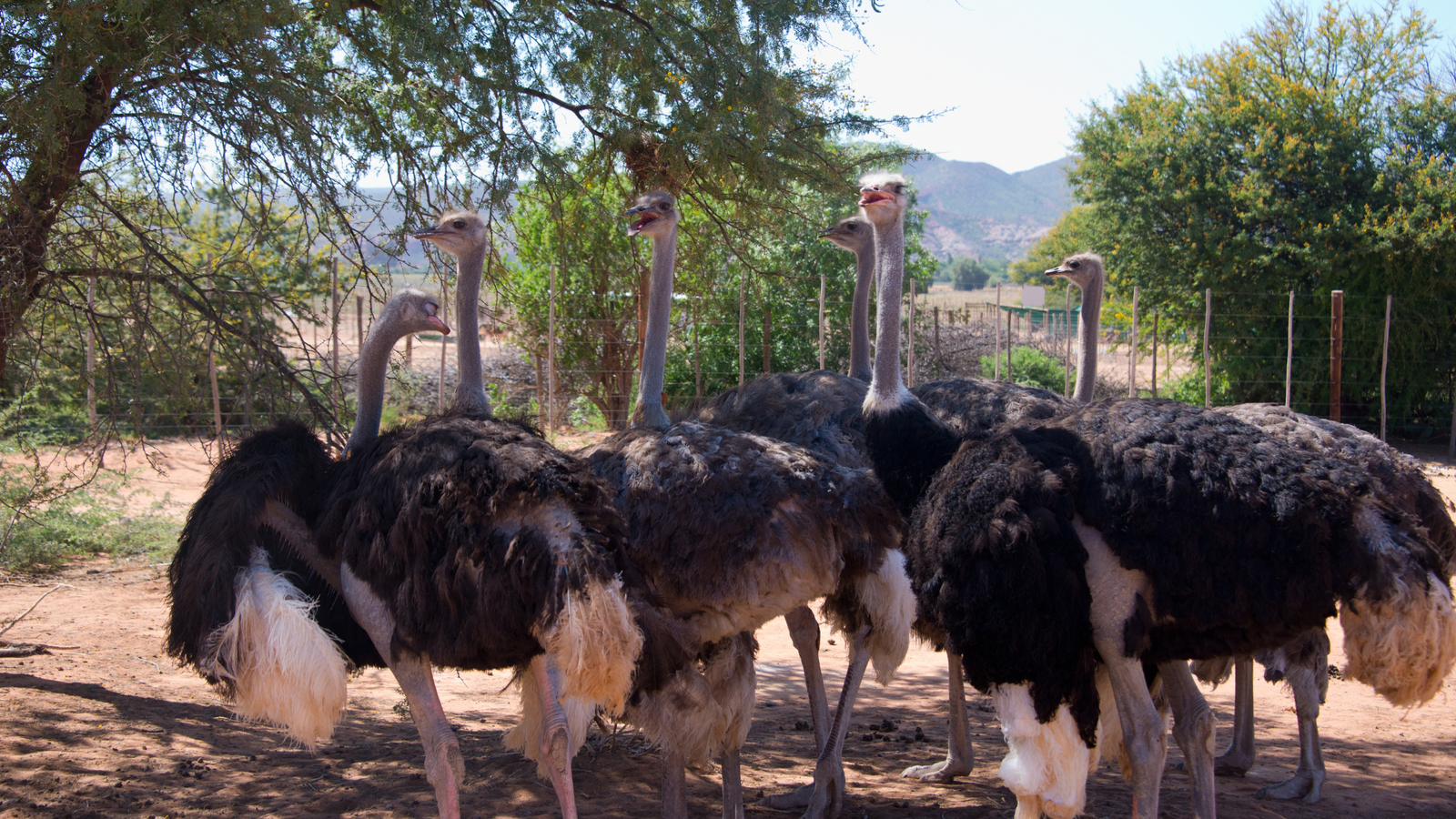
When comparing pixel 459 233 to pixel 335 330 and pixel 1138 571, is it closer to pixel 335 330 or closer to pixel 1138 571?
pixel 335 330

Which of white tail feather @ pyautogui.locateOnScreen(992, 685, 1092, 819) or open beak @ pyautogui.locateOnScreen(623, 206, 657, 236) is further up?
open beak @ pyautogui.locateOnScreen(623, 206, 657, 236)

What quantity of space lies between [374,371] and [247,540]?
111 cm

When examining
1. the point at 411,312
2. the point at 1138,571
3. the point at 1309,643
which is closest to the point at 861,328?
the point at 411,312

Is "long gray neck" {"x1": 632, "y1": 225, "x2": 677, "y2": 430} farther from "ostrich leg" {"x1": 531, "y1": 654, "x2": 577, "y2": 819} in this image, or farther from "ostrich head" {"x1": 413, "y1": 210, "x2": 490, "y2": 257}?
"ostrich leg" {"x1": 531, "y1": 654, "x2": 577, "y2": 819}

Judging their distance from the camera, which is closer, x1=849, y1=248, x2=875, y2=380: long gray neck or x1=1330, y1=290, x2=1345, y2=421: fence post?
x1=849, y1=248, x2=875, y2=380: long gray neck

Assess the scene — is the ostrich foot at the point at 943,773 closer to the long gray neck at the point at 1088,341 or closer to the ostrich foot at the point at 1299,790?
the ostrich foot at the point at 1299,790

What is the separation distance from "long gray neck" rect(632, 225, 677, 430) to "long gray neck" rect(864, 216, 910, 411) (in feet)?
2.81

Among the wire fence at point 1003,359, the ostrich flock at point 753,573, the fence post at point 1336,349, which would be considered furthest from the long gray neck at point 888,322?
the fence post at point 1336,349

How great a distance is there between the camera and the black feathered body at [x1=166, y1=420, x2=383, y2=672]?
119 inches

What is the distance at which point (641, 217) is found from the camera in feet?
16.6

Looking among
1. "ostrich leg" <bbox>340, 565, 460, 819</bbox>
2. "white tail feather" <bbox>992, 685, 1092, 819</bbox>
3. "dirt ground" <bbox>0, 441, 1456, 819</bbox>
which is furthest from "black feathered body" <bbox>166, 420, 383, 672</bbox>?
"white tail feather" <bbox>992, 685, 1092, 819</bbox>

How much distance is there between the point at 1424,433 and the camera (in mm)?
14945

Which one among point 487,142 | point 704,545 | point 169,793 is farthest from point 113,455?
point 704,545

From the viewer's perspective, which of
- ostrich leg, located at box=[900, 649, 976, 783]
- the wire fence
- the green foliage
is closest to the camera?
ostrich leg, located at box=[900, 649, 976, 783]
